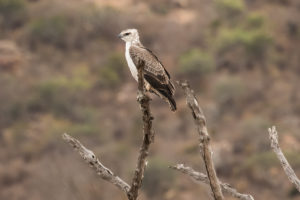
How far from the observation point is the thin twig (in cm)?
405

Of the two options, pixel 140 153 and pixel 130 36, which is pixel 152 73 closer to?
pixel 130 36

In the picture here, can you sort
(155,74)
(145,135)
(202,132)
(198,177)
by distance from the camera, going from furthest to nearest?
1. (155,74)
2. (198,177)
3. (145,135)
4. (202,132)

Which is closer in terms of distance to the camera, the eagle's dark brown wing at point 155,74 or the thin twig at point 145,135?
the thin twig at point 145,135

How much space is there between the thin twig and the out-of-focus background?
1628 centimetres

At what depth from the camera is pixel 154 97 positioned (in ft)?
94.0

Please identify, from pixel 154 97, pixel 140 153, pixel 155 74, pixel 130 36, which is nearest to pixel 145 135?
pixel 140 153

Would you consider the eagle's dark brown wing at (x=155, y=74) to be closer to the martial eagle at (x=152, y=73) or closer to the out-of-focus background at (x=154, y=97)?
the martial eagle at (x=152, y=73)

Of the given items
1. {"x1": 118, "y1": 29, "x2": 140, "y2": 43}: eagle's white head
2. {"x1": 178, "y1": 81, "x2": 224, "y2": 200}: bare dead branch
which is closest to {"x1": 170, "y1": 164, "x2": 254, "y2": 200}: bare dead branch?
{"x1": 178, "y1": 81, "x2": 224, "y2": 200}: bare dead branch

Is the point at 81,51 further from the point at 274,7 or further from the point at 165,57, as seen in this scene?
the point at 274,7

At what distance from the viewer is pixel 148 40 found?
37031 mm

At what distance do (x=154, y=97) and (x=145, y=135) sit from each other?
80.7 ft

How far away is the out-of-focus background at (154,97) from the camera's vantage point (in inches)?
1037

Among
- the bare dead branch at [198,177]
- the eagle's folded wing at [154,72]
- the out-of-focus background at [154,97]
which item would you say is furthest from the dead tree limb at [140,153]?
the out-of-focus background at [154,97]

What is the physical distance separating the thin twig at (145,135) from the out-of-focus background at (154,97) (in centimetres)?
1628
